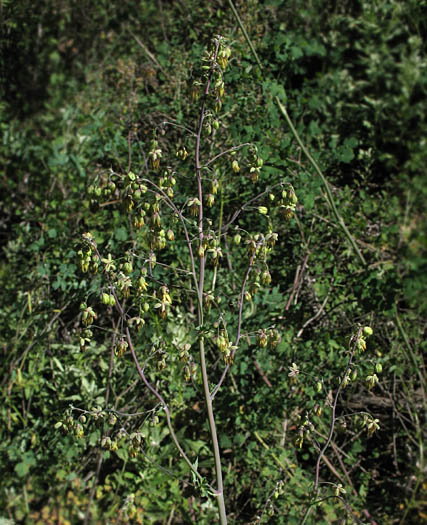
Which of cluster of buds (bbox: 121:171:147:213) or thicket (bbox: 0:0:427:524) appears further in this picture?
thicket (bbox: 0:0:427:524)

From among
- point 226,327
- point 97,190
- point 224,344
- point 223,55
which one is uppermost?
point 223,55

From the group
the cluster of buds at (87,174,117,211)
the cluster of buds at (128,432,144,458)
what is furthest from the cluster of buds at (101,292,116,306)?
the cluster of buds at (128,432,144,458)

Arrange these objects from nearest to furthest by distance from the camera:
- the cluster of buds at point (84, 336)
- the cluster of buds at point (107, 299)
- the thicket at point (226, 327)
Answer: the cluster of buds at point (107, 299) → the cluster of buds at point (84, 336) → the thicket at point (226, 327)

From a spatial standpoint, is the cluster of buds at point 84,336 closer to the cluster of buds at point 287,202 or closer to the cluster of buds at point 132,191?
the cluster of buds at point 132,191

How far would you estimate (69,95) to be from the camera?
5.16m

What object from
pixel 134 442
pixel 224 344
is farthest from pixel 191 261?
pixel 134 442

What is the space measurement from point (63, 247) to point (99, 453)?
43.6 inches

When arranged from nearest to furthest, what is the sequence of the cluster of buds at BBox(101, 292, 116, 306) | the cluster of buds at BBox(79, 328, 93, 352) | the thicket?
the cluster of buds at BBox(101, 292, 116, 306)
the cluster of buds at BBox(79, 328, 93, 352)
the thicket

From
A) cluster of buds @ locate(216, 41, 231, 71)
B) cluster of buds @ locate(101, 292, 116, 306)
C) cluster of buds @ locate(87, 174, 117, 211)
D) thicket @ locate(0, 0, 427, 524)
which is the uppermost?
cluster of buds @ locate(216, 41, 231, 71)

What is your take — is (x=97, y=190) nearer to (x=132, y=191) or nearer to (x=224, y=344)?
(x=132, y=191)

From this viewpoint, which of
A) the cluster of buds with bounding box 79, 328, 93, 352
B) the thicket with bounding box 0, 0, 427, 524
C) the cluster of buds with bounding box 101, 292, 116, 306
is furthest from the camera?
the thicket with bounding box 0, 0, 427, 524

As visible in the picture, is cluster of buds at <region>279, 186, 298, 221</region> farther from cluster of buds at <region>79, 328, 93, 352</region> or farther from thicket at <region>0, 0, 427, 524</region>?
cluster of buds at <region>79, 328, 93, 352</region>

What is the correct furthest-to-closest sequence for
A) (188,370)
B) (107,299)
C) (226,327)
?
(226,327)
(188,370)
(107,299)

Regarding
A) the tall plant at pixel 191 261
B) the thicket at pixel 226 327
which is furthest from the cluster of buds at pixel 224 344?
the thicket at pixel 226 327
